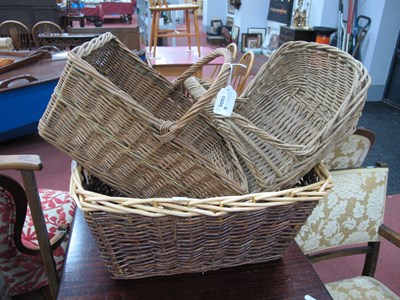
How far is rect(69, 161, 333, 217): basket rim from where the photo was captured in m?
0.59

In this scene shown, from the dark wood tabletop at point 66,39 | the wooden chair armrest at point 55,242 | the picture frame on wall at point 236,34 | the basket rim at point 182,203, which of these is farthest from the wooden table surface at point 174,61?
the picture frame on wall at point 236,34

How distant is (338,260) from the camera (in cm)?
170

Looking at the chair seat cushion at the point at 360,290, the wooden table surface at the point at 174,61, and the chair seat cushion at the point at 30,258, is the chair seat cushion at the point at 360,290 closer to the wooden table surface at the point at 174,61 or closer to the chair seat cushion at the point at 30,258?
the chair seat cushion at the point at 30,258

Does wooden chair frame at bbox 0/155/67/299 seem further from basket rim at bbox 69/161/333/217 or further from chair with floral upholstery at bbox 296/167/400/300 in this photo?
chair with floral upholstery at bbox 296/167/400/300

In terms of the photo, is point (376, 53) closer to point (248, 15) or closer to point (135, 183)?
point (248, 15)

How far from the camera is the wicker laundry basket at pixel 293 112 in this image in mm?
687

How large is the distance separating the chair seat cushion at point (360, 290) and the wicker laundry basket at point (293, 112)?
1.83 feet

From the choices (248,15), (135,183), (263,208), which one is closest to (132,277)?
(135,183)

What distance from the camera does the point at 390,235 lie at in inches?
42.3

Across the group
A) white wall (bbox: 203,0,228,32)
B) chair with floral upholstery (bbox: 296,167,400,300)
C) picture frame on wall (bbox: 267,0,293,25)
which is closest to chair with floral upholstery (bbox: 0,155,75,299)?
chair with floral upholstery (bbox: 296,167,400,300)

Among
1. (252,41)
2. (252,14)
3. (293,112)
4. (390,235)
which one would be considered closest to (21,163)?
(293,112)

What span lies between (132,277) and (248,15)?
5.74m

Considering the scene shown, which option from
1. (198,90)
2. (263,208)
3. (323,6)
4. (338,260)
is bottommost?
(338,260)

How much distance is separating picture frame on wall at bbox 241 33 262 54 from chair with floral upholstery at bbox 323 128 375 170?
16.0 feet
